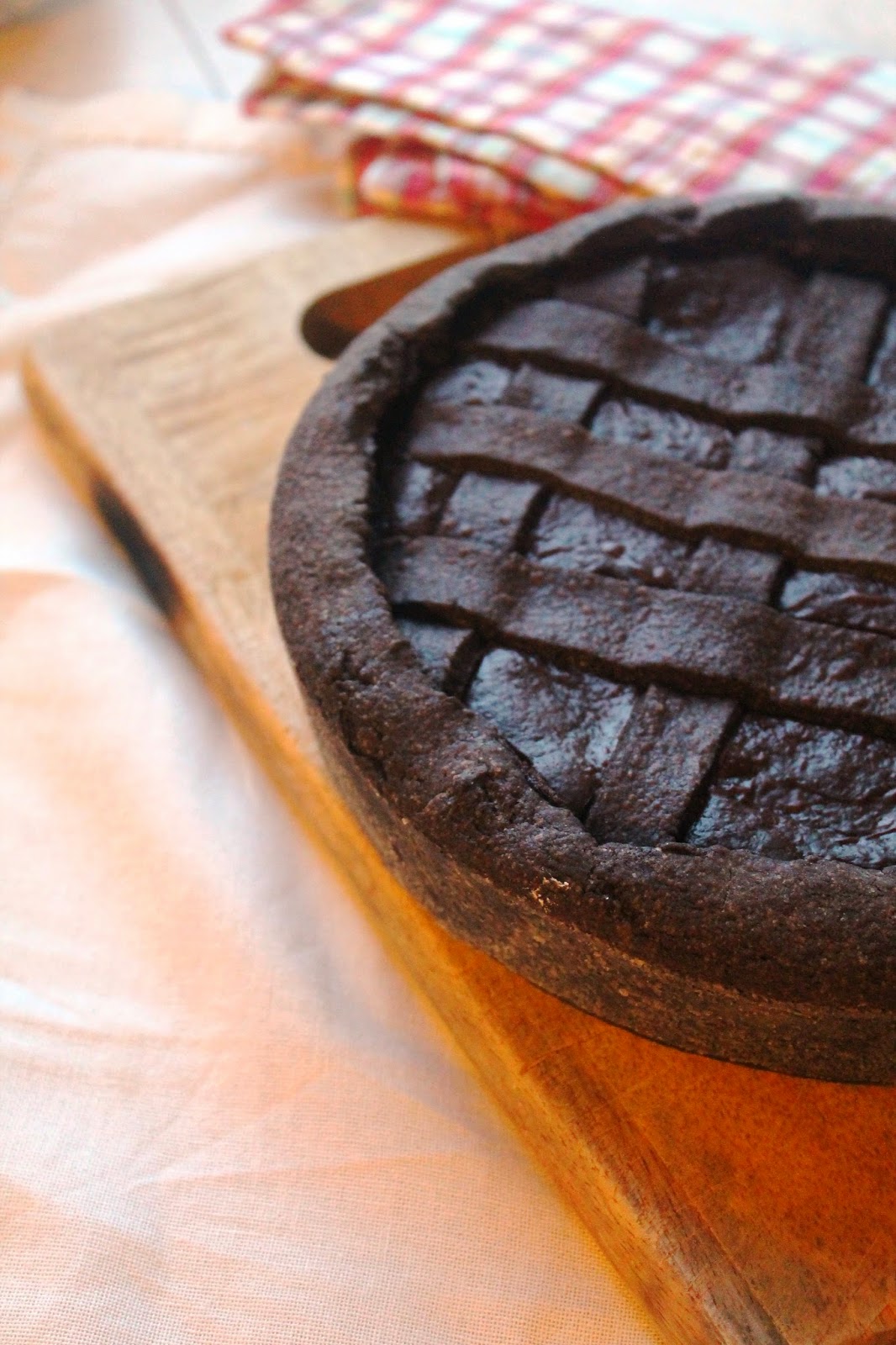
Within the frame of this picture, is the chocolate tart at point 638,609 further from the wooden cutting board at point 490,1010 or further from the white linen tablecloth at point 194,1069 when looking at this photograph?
the white linen tablecloth at point 194,1069

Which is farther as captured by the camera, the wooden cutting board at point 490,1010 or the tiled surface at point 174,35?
the tiled surface at point 174,35

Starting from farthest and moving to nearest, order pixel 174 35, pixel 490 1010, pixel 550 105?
pixel 174 35, pixel 550 105, pixel 490 1010

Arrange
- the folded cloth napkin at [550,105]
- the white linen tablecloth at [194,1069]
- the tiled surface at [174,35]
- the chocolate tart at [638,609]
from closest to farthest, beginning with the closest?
the chocolate tart at [638,609] < the white linen tablecloth at [194,1069] < the folded cloth napkin at [550,105] < the tiled surface at [174,35]

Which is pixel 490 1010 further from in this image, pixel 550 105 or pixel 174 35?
pixel 174 35

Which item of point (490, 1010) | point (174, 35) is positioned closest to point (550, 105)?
point (174, 35)

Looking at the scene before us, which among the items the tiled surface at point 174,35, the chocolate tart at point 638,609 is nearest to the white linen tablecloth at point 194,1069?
the chocolate tart at point 638,609

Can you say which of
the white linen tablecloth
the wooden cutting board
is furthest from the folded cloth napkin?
the white linen tablecloth

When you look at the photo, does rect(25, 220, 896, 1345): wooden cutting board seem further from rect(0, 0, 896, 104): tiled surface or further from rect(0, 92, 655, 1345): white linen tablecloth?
rect(0, 0, 896, 104): tiled surface
